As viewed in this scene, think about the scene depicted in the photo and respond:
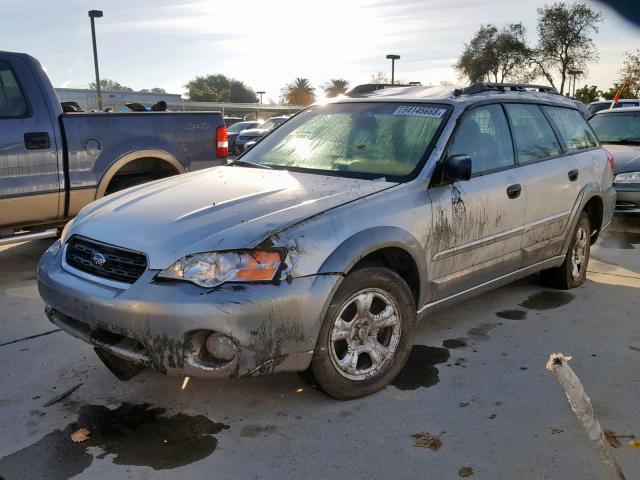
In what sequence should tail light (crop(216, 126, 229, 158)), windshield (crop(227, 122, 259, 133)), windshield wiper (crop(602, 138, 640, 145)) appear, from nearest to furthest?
1. tail light (crop(216, 126, 229, 158))
2. windshield wiper (crop(602, 138, 640, 145))
3. windshield (crop(227, 122, 259, 133))

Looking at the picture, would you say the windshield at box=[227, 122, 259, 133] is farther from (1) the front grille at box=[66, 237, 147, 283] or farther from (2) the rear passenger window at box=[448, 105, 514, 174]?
(1) the front grille at box=[66, 237, 147, 283]

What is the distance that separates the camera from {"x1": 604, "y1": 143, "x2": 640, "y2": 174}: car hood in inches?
302

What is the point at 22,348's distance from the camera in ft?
13.1

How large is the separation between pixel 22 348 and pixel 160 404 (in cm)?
134

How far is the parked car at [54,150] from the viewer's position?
523 centimetres

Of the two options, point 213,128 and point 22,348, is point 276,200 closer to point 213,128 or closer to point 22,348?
point 22,348

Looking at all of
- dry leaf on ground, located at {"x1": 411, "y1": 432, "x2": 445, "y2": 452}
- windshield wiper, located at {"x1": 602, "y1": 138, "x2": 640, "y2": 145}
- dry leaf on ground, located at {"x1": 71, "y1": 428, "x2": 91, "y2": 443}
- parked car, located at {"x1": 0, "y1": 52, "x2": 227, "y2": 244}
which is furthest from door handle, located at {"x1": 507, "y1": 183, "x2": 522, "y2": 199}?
windshield wiper, located at {"x1": 602, "y1": 138, "x2": 640, "y2": 145}

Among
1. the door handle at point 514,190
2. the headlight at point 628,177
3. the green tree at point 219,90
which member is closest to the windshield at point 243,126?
the headlight at point 628,177

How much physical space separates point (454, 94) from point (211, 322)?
8.04 ft

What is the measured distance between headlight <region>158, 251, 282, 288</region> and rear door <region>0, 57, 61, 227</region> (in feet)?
10.2

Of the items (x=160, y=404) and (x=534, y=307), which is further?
(x=534, y=307)

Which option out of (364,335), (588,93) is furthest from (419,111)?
(588,93)

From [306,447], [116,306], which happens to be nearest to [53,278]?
[116,306]

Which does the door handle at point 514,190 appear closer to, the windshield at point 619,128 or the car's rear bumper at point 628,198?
the car's rear bumper at point 628,198
